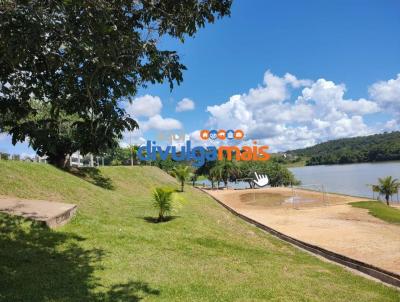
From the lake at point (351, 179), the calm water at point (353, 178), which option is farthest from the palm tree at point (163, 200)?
the calm water at point (353, 178)

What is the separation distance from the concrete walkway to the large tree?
565 cm

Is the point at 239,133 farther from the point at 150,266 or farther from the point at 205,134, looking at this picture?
the point at 150,266

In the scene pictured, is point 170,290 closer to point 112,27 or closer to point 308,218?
point 112,27

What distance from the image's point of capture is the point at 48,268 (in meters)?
7.75

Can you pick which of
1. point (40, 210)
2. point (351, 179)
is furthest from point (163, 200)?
point (351, 179)

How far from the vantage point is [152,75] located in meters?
5.26

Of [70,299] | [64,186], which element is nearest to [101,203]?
[64,186]

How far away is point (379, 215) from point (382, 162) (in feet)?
437

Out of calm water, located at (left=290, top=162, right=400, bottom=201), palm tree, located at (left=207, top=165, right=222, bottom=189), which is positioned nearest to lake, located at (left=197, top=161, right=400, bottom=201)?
calm water, located at (left=290, top=162, right=400, bottom=201)

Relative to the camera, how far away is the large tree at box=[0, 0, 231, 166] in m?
4.75

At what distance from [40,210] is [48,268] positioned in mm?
4756

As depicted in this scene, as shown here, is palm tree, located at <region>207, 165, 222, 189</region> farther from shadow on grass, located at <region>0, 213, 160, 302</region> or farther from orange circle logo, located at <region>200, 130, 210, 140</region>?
shadow on grass, located at <region>0, 213, 160, 302</region>

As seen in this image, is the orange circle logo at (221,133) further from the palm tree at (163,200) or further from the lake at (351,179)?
the palm tree at (163,200)

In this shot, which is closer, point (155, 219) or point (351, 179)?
point (155, 219)
